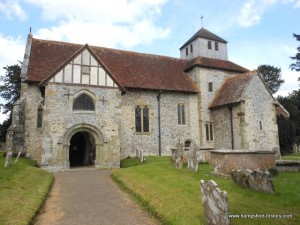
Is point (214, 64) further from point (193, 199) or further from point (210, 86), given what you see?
point (193, 199)

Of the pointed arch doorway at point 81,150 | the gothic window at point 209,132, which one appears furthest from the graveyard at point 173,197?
the gothic window at point 209,132

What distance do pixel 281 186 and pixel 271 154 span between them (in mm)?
3006

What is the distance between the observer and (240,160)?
11102 millimetres

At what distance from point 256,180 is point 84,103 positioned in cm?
1380

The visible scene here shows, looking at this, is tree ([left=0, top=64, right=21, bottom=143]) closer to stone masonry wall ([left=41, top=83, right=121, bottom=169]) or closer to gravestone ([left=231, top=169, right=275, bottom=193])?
stone masonry wall ([left=41, top=83, right=121, bottom=169])

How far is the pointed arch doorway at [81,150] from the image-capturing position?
843 inches

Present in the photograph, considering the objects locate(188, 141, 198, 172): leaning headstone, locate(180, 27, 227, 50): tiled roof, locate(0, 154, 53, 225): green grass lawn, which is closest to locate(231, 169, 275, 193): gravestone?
locate(188, 141, 198, 172): leaning headstone

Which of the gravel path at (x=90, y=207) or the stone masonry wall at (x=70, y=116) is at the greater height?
the stone masonry wall at (x=70, y=116)

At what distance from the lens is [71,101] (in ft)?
61.6

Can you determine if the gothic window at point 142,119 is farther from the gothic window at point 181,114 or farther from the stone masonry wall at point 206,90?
the stone masonry wall at point 206,90

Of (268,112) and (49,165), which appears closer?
(49,165)

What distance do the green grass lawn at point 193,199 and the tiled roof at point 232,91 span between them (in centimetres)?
1338

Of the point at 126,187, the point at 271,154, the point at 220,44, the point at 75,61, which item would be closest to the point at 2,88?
the point at 75,61

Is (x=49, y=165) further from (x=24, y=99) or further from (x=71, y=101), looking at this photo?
(x=24, y=99)
